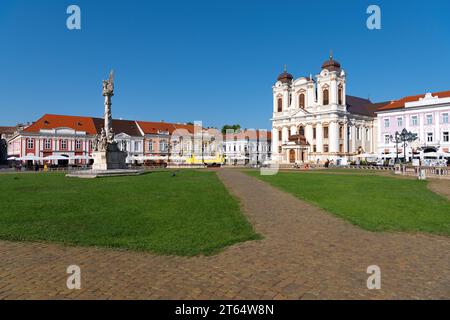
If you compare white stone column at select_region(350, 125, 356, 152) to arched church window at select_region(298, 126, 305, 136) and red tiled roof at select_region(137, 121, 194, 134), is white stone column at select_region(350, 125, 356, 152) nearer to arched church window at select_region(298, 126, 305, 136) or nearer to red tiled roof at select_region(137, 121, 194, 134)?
arched church window at select_region(298, 126, 305, 136)

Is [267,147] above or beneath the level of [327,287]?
above


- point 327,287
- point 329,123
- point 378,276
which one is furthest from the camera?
point 329,123

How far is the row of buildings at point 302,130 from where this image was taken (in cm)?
6456

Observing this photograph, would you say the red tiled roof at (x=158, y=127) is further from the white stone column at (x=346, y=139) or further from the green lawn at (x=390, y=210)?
the green lawn at (x=390, y=210)

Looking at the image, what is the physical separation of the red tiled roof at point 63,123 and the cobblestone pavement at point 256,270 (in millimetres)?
69705

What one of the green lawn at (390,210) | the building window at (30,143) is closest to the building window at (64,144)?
the building window at (30,143)

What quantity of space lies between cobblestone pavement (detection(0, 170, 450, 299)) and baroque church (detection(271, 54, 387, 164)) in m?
67.8

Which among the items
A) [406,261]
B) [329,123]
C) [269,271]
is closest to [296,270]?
[269,271]

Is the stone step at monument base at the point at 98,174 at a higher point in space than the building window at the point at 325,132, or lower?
lower

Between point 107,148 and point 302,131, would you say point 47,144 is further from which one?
point 302,131

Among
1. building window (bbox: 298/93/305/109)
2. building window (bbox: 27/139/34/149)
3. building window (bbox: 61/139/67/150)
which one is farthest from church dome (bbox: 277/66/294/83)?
building window (bbox: 27/139/34/149)
